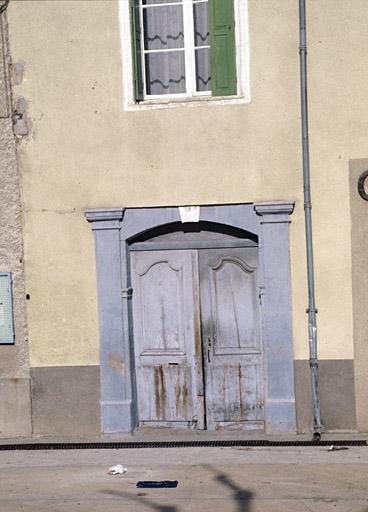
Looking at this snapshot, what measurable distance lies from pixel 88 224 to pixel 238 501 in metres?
3.97

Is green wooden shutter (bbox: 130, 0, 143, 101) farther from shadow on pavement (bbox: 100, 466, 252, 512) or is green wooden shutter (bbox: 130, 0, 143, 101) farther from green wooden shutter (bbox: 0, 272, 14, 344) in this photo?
shadow on pavement (bbox: 100, 466, 252, 512)

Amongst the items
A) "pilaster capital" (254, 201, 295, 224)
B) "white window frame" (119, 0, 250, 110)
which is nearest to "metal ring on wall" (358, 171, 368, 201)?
"pilaster capital" (254, 201, 295, 224)

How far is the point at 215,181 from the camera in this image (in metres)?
11.5

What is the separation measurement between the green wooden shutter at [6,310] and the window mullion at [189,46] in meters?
3.02

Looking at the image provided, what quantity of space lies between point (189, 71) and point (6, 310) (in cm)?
346

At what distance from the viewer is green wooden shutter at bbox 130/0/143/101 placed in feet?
37.9

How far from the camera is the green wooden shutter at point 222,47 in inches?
449

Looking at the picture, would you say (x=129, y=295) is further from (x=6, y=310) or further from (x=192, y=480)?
(x=192, y=480)

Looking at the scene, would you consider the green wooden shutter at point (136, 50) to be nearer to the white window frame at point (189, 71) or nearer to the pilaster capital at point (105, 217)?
the white window frame at point (189, 71)

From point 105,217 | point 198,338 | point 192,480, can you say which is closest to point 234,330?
point 198,338

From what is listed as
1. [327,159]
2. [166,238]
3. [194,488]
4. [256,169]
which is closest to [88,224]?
[166,238]

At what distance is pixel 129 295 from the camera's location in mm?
11859

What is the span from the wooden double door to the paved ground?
0.88m

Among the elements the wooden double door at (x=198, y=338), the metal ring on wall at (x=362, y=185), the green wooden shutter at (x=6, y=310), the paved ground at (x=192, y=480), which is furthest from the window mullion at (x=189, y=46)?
the paved ground at (x=192, y=480)
